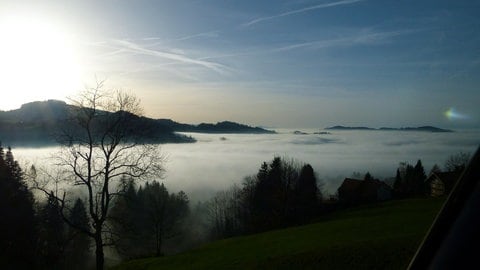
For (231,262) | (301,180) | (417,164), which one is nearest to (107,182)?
(231,262)

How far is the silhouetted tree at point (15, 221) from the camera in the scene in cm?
4100

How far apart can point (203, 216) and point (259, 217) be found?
50890 mm

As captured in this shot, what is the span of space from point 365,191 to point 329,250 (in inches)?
2293

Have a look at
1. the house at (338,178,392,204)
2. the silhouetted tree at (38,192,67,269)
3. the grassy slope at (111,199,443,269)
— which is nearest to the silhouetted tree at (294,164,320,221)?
the house at (338,178,392,204)

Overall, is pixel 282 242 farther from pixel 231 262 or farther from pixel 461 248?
pixel 461 248

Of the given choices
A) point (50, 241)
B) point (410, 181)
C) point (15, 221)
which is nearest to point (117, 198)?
point (15, 221)

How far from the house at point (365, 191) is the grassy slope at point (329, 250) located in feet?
123

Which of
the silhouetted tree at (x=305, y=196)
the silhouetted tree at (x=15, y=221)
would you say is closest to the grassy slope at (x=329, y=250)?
the silhouetted tree at (x=15, y=221)

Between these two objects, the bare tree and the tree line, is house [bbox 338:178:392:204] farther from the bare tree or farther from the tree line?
the bare tree

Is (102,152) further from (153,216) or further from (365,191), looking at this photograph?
(365,191)

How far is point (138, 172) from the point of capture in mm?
22578

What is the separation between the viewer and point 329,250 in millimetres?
20609

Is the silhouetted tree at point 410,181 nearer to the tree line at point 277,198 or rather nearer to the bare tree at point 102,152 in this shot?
the tree line at point 277,198

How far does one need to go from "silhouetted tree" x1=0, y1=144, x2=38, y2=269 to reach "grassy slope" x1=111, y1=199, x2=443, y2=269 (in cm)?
1532
